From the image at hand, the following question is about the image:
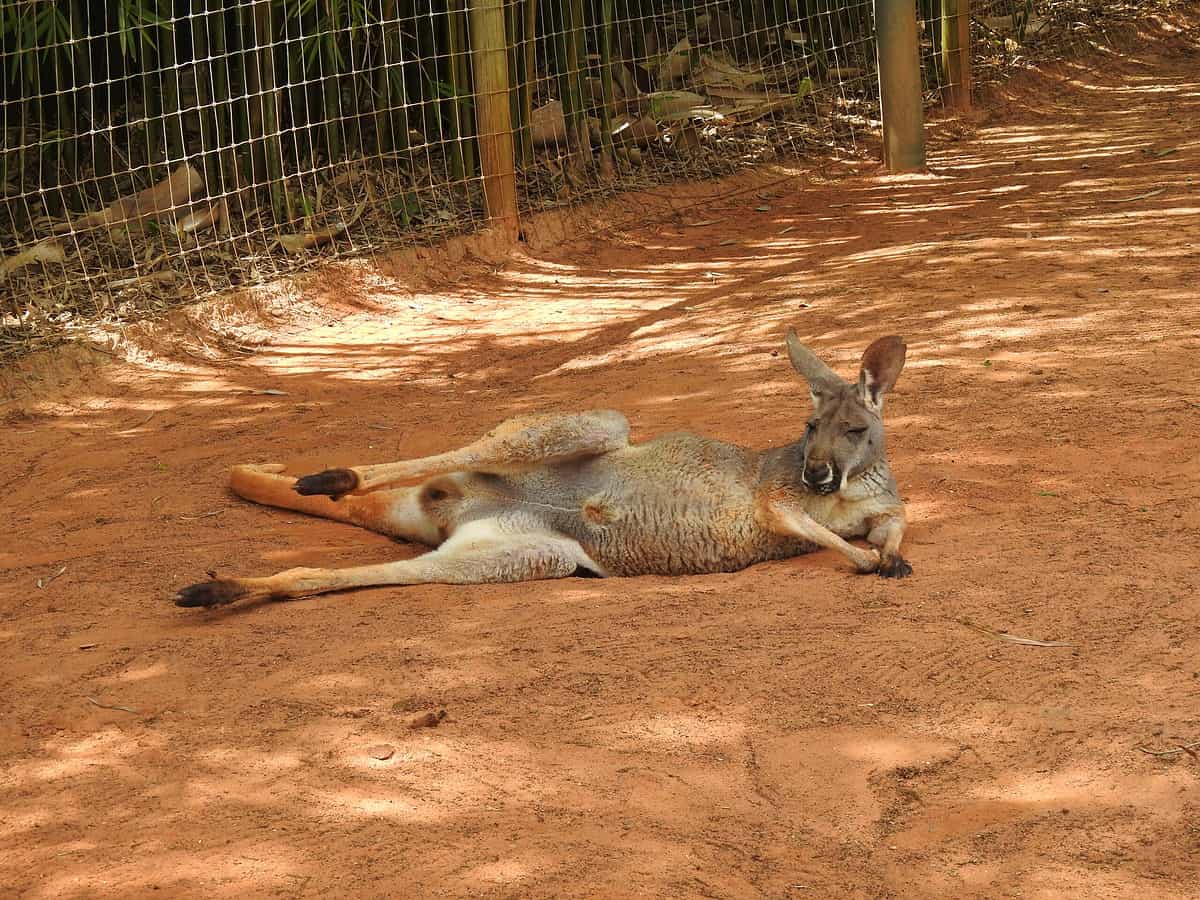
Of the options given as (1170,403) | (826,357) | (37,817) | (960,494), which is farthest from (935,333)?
(37,817)

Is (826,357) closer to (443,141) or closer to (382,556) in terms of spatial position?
(382,556)

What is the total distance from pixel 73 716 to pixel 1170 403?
11.8ft

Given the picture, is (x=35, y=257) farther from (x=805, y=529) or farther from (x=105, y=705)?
(x=805, y=529)

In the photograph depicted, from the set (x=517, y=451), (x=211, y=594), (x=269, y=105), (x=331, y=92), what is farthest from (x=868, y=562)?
(x=331, y=92)

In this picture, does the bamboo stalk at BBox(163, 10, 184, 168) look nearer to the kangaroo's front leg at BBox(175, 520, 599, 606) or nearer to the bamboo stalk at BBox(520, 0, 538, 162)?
the bamboo stalk at BBox(520, 0, 538, 162)

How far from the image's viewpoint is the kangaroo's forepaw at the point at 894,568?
3.74m

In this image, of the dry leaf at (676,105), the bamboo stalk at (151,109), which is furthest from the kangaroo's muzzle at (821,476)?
the dry leaf at (676,105)

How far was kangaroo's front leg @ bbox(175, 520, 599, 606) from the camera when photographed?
3797 mm

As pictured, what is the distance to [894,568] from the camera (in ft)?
12.3

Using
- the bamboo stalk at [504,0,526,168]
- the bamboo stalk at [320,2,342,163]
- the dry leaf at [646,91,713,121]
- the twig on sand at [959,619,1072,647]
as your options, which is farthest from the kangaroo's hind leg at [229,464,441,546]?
the dry leaf at [646,91,713,121]

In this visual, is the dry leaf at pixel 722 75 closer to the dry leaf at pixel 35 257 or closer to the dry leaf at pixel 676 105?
the dry leaf at pixel 676 105

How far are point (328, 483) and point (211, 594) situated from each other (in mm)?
650

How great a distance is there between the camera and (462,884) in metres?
2.45

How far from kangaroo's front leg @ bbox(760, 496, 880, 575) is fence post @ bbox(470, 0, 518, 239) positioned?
13.4 ft
